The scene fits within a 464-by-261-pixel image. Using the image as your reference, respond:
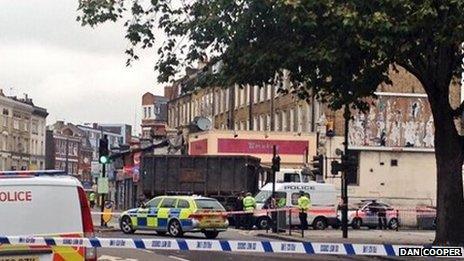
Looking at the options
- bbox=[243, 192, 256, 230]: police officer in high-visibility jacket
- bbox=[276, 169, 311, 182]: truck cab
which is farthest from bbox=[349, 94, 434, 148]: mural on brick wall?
bbox=[243, 192, 256, 230]: police officer in high-visibility jacket

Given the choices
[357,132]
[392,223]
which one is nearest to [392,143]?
[357,132]

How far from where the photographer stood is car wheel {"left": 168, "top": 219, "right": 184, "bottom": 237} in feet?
97.5

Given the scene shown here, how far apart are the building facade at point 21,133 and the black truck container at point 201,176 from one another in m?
72.6

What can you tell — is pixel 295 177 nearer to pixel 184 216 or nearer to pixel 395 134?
pixel 395 134

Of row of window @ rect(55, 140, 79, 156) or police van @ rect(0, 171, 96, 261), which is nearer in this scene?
police van @ rect(0, 171, 96, 261)

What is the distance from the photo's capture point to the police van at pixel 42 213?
979cm

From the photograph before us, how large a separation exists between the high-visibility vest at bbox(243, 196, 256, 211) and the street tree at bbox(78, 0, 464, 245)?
35.6ft

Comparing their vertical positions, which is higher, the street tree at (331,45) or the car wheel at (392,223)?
the street tree at (331,45)

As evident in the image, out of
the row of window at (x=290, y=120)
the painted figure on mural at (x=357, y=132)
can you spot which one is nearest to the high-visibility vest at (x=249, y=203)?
the painted figure on mural at (x=357, y=132)

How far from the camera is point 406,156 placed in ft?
175

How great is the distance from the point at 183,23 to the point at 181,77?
1.82m

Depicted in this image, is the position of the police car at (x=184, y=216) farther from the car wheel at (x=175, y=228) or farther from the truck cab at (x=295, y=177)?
the truck cab at (x=295, y=177)

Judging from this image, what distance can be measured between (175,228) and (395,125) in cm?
2632

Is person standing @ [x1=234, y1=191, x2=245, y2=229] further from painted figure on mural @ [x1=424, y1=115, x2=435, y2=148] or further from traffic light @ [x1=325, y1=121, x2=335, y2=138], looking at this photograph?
painted figure on mural @ [x1=424, y1=115, x2=435, y2=148]
